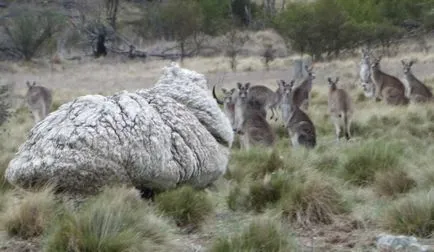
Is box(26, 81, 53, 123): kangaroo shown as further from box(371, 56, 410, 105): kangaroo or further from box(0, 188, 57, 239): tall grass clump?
box(0, 188, 57, 239): tall grass clump

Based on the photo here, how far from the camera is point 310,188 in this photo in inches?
308

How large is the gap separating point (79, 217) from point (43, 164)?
4.78 ft

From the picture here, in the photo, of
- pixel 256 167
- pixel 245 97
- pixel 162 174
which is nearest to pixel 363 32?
pixel 245 97

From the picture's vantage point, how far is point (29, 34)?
5356 centimetres

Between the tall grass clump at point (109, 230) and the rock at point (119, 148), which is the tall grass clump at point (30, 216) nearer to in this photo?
the tall grass clump at point (109, 230)

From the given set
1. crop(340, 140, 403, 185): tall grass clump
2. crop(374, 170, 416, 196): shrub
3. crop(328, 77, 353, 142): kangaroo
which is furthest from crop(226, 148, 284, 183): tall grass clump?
crop(328, 77, 353, 142): kangaroo

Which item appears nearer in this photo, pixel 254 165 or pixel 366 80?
pixel 254 165

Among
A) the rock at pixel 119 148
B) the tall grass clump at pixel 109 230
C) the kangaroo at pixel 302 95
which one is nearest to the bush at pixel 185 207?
the rock at pixel 119 148

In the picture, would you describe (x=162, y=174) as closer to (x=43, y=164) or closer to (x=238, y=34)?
(x=43, y=164)

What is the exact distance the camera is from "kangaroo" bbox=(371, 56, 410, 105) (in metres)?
21.7

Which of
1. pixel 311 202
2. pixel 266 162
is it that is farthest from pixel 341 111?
pixel 311 202

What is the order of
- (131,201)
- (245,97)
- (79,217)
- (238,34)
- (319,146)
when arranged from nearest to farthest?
(79,217), (131,201), (319,146), (245,97), (238,34)

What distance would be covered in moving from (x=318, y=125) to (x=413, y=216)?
13331 mm

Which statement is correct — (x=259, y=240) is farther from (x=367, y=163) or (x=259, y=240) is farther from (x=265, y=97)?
(x=265, y=97)
